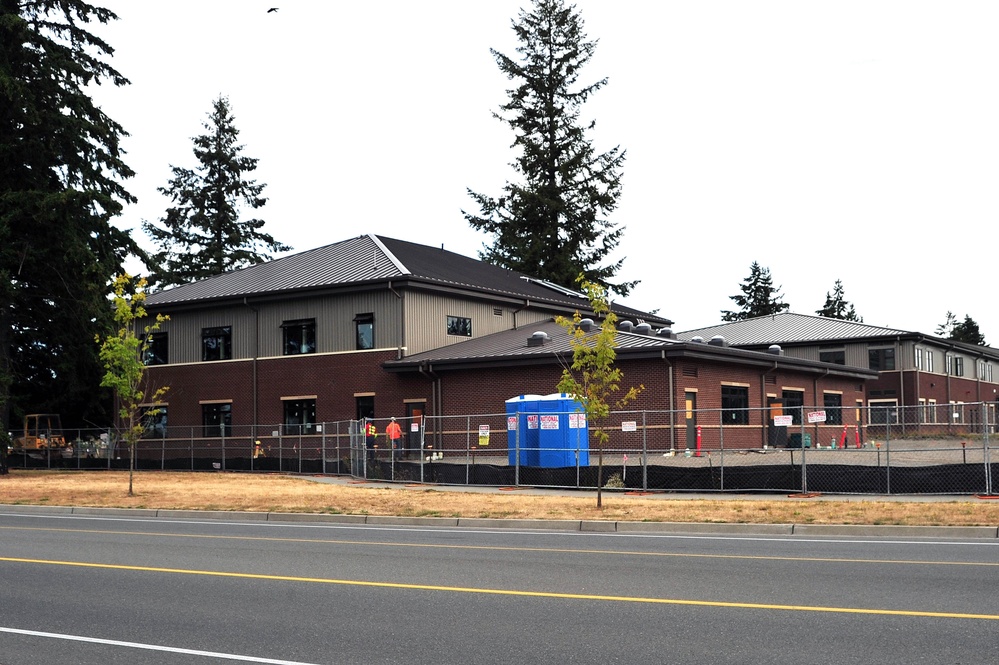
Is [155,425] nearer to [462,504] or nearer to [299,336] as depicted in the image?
[299,336]

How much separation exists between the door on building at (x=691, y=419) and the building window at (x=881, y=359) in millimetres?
34339

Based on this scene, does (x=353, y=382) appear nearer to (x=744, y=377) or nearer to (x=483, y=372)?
(x=483, y=372)

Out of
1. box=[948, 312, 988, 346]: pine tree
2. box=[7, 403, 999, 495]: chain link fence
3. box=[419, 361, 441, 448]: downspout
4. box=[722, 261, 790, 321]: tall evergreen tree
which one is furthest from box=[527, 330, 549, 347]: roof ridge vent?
box=[948, 312, 988, 346]: pine tree

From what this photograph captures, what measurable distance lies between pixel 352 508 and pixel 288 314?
2470 centimetres

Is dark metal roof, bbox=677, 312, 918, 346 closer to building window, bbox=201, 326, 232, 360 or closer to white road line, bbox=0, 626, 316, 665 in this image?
building window, bbox=201, 326, 232, 360

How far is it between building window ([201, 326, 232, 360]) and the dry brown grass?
47.4 feet

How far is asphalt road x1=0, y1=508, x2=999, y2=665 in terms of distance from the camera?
7.79m

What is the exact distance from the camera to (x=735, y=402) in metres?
40.8

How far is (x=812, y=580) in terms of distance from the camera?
36.7ft

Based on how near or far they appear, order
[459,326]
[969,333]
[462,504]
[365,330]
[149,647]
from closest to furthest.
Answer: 1. [149,647]
2. [462,504]
3. [365,330]
4. [459,326]
5. [969,333]

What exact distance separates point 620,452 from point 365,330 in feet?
50.3

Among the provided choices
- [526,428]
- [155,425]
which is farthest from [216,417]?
[526,428]

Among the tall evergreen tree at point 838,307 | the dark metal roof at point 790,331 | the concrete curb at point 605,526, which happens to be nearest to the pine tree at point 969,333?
the tall evergreen tree at point 838,307

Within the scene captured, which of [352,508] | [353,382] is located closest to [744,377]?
[353,382]
